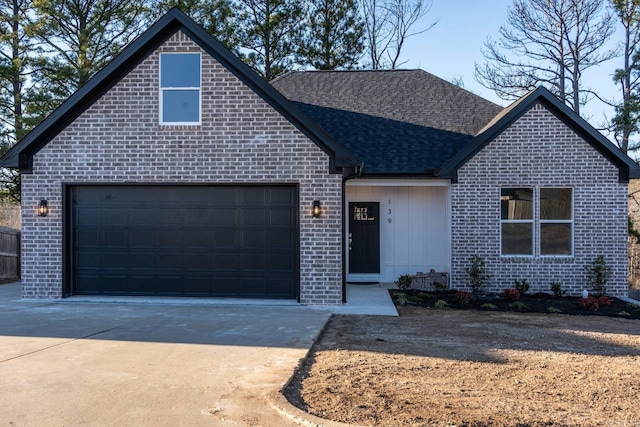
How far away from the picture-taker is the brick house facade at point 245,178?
11.8 m

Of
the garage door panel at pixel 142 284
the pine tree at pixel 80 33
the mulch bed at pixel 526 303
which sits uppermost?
the pine tree at pixel 80 33

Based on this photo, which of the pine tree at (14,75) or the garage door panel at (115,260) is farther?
the pine tree at (14,75)

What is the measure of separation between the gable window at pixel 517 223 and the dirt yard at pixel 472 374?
3692 millimetres

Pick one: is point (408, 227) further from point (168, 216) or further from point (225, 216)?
point (168, 216)

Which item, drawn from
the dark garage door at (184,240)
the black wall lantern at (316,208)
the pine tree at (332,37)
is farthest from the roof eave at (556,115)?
the pine tree at (332,37)

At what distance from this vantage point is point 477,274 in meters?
13.3

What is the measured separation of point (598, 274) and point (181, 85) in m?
10.3

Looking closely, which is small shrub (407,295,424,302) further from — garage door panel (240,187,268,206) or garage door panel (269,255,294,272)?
garage door panel (240,187,268,206)

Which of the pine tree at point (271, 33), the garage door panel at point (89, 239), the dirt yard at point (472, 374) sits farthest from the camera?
the pine tree at point (271, 33)

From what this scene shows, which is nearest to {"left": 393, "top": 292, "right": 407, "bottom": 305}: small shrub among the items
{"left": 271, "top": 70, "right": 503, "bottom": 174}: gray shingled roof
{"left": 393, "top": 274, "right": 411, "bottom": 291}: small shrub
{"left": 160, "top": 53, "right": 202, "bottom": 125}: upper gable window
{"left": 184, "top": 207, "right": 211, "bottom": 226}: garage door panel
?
{"left": 393, "top": 274, "right": 411, "bottom": 291}: small shrub

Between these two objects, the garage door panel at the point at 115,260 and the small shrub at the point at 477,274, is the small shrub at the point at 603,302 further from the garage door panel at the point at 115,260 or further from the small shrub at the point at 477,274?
the garage door panel at the point at 115,260

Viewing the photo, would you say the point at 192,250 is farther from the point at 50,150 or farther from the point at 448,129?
the point at 448,129

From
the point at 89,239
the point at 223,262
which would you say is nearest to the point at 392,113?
the point at 223,262

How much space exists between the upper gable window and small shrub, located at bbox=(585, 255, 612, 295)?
9.63 m
